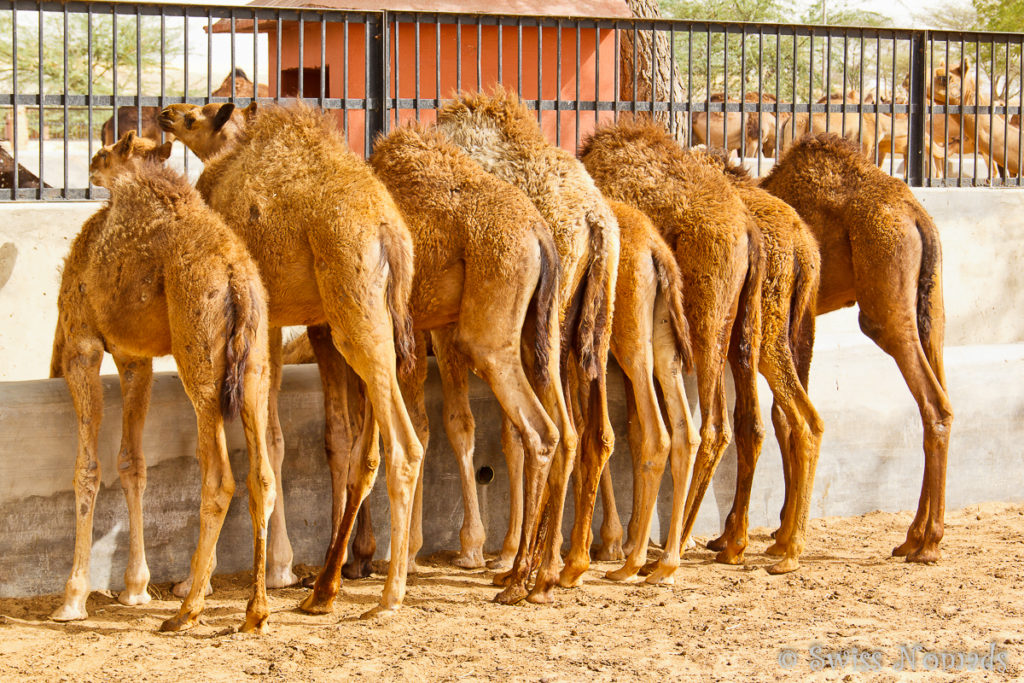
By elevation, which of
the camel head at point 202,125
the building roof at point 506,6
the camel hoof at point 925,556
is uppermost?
the building roof at point 506,6

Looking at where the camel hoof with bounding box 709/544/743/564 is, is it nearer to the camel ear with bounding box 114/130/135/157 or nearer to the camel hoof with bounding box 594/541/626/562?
the camel hoof with bounding box 594/541/626/562

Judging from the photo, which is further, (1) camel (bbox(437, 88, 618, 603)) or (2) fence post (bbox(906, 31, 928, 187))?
(2) fence post (bbox(906, 31, 928, 187))

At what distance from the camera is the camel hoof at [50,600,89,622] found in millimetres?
5512

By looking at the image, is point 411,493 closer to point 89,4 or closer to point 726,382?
point 726,382

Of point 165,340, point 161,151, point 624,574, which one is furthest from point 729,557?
point 161,151

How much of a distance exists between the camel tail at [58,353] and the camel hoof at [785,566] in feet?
12.8

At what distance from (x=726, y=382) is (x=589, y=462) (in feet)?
5.71

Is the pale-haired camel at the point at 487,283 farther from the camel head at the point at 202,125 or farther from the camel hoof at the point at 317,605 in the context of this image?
the camel head at the point at 202,125

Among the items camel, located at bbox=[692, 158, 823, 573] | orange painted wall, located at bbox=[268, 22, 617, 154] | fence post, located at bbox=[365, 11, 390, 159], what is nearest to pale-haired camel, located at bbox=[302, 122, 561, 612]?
camel, located at bbox=[692, 158, 823, 573]

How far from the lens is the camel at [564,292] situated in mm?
5973

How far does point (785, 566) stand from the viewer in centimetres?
657

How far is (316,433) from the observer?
6461mm

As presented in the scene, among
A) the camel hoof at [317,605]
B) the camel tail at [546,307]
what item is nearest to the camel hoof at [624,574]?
the camel tail at [546,307]

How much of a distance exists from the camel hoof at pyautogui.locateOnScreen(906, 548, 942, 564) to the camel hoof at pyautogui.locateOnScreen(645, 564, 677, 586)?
1464mm
